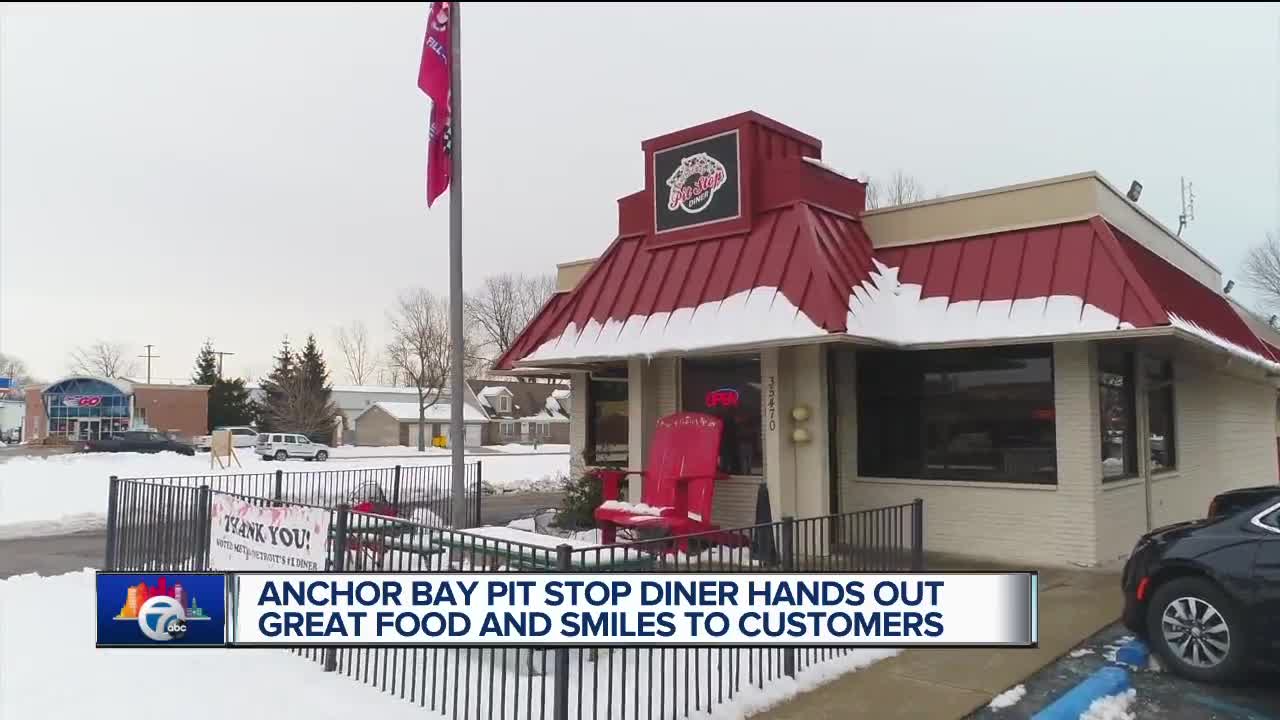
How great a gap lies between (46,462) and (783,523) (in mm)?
34625

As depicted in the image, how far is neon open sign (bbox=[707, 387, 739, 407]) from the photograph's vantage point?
40.0ft

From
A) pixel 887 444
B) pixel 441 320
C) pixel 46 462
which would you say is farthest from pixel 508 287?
pixel 887 444

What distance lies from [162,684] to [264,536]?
1.71 metres

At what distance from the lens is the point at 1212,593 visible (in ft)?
19.7

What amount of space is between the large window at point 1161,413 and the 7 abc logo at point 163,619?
12.1 meters

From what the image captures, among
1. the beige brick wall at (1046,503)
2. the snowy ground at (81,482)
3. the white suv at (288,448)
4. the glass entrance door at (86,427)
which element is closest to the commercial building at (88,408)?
the glass entrance door at (86,427)

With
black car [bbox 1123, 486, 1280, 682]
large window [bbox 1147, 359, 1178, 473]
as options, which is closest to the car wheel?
black car [bbox 1123, 486, 1280, 682]

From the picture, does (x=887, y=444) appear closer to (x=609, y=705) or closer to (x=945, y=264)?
(x=945, y=264)

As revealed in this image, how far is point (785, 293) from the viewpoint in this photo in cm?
1053

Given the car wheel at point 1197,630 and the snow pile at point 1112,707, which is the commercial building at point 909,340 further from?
the snow pile at point 1112,707

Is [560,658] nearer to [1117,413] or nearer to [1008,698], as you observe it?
[1008,698]

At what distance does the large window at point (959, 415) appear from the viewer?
10.6m

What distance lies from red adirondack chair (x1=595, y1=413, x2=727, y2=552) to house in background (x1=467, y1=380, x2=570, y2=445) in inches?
2348

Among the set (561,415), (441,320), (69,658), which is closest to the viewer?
(69,658)
